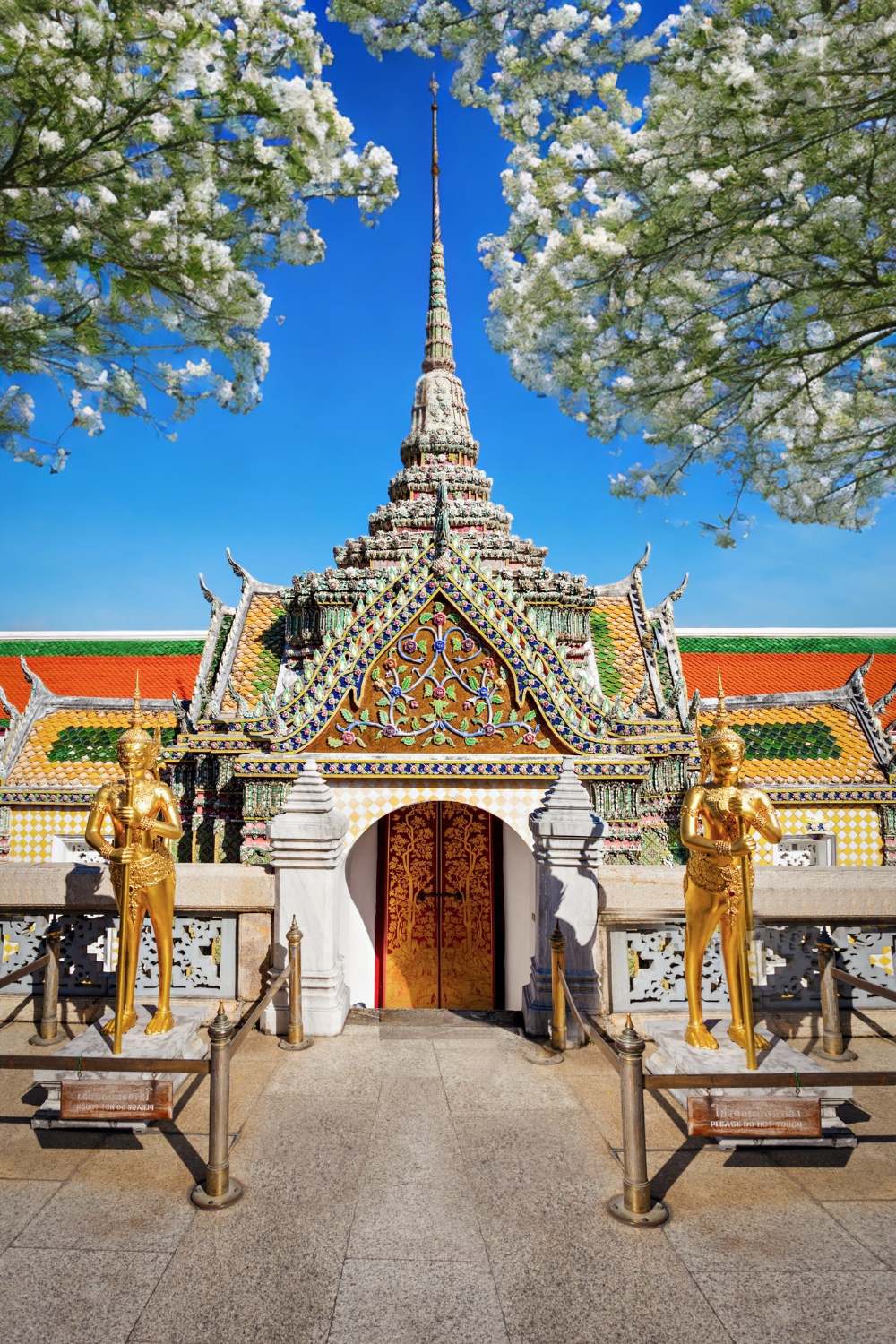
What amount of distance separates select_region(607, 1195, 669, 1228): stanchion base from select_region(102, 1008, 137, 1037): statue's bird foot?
3492 mm

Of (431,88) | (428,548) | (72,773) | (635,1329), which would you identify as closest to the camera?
(635,1329)

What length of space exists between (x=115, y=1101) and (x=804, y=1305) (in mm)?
4125

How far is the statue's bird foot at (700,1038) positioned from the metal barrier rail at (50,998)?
5.24m

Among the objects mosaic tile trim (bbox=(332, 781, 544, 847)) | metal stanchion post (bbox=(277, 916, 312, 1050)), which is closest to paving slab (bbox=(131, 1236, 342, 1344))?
metal stanchion post (bbox=(277, 916, 312, 1050))

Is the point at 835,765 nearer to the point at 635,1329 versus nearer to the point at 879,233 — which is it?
the point at 879,233

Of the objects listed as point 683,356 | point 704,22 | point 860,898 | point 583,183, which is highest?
point 704,22

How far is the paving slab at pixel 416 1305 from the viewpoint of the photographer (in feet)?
11.0

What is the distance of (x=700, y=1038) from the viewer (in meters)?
5.32

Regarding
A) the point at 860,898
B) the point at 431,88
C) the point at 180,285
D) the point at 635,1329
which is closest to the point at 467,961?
the point at 860,898

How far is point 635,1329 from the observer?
338 cm

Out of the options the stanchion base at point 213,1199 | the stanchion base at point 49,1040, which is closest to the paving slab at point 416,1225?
the stanchion base at point 213,1199

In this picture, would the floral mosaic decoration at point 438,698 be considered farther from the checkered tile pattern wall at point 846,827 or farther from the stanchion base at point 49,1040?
the checkered tile pattern wall at point 846,827

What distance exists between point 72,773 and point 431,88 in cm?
1856

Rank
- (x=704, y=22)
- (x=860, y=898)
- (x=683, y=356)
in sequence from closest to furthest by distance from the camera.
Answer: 1. (x=704, y=22)
2. (x=860, y=898)
3. (x=683, y=356)
